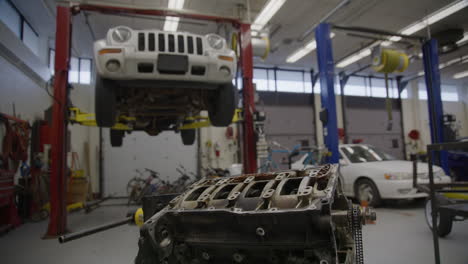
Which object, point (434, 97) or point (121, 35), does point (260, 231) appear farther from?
point (434, 97)

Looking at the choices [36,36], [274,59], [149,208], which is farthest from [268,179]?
[274,59]

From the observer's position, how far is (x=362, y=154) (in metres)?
6.25

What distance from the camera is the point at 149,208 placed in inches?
73.4

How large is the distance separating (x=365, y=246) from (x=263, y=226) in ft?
7.56

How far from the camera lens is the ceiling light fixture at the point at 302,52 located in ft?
34.1

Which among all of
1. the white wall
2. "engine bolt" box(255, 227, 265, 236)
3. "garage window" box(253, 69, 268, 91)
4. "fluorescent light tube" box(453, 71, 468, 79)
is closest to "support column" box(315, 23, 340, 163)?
"engine bolt" box(255, 227, 265, 236)

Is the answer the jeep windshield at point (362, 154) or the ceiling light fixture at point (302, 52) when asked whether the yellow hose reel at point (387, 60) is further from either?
Result: the ceiling light fixture at point (302, 52)

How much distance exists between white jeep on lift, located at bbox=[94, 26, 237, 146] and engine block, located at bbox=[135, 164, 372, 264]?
5.16ft

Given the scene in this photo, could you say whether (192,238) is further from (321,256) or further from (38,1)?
(38,1)

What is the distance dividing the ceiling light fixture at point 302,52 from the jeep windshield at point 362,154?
5.01 meters

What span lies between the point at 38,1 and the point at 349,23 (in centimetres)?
860

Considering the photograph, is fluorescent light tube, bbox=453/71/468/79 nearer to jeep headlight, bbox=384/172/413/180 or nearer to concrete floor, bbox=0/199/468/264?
jeep headlight, bbox=384/172/413/180

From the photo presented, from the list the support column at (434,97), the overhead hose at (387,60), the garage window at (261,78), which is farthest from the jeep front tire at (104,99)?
the garage window at (261,78)

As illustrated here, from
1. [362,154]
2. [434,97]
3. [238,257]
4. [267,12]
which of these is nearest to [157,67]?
[238,257]
